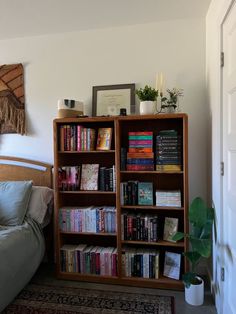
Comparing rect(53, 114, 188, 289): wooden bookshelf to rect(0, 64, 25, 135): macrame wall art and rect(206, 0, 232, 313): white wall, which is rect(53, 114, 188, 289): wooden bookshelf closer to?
rect(206, 0, 232, 313): white wall

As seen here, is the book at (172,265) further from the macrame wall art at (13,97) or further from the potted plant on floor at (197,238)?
the macrame wall art at (13,97)

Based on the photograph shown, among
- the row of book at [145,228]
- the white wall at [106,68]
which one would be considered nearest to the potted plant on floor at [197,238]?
the row of book at [145,228]

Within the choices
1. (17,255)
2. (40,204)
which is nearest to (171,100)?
(40,204)

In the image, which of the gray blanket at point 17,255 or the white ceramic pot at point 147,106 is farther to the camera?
the white ceramic pot at point 147,106

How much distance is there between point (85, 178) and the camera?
7.65ft

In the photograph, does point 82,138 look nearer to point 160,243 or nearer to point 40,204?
point 40,204

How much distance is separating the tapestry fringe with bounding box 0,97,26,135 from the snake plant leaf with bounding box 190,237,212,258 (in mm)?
2023

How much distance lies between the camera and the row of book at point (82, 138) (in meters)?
2.27

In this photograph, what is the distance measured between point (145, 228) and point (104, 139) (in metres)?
0.87

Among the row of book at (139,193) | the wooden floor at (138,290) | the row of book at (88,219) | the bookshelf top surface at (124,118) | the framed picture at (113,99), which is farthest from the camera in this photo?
the framed picture at (113,99)

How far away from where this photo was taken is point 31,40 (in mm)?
2680

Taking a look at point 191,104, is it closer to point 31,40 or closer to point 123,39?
point 123,39

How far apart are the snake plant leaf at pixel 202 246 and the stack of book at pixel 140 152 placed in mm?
678

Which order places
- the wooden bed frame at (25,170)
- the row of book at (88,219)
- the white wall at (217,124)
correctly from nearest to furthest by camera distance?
the white wall at (217,124), the row of book at (88,219), the wooden bed frame at (25,170)
